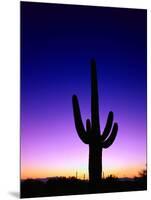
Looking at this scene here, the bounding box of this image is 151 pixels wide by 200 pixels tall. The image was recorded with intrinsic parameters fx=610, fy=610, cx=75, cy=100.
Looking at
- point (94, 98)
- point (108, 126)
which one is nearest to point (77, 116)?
point (94, 98)

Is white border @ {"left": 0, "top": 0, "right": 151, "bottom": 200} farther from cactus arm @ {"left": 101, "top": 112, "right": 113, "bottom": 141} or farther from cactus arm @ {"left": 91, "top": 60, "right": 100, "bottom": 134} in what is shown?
cactus arm @ {"left": 101, "top": 112, "right": 113, "bottom": 141}

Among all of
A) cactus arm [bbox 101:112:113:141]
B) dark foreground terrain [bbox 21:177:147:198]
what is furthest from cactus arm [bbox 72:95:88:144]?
dark foreground terrain [bbox 21:177:147:198]

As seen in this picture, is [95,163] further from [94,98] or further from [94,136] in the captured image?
[94,98]

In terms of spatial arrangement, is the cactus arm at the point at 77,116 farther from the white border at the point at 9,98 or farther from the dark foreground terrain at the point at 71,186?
the white border at the point at 9,98

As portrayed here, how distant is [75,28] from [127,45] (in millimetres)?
662

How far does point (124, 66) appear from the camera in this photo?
7.19 metres

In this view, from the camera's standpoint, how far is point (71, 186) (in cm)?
695

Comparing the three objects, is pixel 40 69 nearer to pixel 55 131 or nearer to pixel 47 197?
pixel 55 131

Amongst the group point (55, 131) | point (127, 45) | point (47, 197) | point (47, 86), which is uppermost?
point (127, 45)

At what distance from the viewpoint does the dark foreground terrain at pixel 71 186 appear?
6784 millimetres

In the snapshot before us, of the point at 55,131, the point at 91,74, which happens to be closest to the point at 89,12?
the point at 91,74

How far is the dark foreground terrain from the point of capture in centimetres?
678

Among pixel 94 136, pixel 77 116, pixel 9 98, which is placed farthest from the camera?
pixel 94 136

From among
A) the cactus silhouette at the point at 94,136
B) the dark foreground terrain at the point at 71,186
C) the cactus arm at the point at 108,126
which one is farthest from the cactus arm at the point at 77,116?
the dark foreground terrain at the point at 71,186
